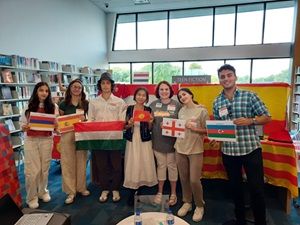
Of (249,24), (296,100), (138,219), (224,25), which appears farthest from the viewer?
(224,25)

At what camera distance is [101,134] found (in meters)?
2.63

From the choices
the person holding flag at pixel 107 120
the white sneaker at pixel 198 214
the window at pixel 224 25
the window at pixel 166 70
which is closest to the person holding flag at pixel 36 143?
the person holding flag at pixel 107 120

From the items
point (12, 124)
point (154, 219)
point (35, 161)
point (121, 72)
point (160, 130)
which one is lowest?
point (154, 219)

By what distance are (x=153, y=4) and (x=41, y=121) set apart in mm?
6434

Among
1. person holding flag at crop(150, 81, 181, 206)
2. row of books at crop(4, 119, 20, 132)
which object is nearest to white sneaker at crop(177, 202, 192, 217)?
person holding flag at crop(150, 81, 181, 206)

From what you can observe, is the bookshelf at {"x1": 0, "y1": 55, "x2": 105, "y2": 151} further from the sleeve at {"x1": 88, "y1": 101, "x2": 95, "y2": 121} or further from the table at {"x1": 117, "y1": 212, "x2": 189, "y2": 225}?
the table at {"x1": 117, "y1": 212, "x2": 189, "y2": 225}

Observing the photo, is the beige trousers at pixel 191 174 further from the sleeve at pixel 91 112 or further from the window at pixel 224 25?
the window at pixel 224 25

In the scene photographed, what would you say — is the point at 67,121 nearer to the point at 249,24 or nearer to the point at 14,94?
the point at 14,94

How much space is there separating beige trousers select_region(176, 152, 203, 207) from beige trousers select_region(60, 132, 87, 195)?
123 centimetres

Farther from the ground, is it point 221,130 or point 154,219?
point 221,130

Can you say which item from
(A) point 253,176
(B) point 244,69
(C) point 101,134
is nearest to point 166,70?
(B) point 244,69

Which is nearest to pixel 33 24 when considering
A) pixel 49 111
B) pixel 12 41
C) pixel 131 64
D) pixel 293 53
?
pixel 12 41

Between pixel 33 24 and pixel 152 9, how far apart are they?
4390mm

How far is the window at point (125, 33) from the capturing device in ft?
28.0
